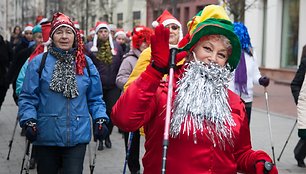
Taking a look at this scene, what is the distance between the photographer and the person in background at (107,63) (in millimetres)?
9586

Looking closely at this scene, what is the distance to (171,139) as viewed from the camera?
10.8 ft

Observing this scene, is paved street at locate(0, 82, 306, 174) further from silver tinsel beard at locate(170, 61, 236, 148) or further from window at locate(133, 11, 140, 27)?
window at locate(133, 11, 140, 27)

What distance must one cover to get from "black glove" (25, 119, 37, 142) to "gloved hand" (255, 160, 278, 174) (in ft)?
6.73

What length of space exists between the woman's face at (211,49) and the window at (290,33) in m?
22.8

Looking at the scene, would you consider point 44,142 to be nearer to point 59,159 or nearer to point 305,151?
point 59,159

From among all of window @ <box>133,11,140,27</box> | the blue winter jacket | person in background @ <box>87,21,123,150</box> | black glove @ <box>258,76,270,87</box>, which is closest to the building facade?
window @ <box>133,11,140,27</box>

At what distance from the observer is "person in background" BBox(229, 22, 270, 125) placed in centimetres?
779

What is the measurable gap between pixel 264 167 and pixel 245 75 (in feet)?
15.2

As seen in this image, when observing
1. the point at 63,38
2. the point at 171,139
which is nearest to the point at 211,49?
the point at 171,139

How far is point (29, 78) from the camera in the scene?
483 cm

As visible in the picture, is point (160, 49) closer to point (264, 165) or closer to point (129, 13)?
point (264, 165)

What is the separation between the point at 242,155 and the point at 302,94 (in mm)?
3768

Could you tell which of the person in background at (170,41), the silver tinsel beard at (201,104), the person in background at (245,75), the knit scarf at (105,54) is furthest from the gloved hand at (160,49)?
the knit scarf at (105,54)

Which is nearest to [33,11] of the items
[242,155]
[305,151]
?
[305,151]
